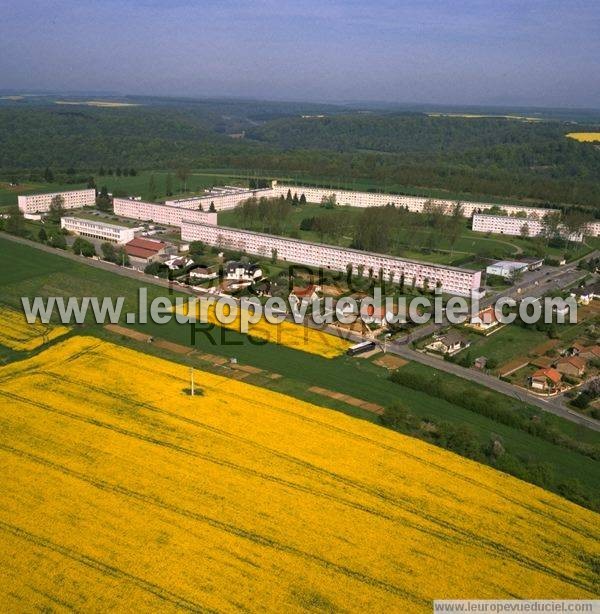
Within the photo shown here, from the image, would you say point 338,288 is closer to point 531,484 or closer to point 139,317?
point 139,317

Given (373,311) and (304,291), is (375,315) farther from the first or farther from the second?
(304,291)

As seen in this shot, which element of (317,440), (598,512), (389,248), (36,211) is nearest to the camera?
(598,512)

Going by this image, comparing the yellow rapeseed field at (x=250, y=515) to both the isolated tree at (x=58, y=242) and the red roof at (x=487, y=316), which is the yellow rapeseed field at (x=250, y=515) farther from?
the isolated tree at (x=58, y=242)

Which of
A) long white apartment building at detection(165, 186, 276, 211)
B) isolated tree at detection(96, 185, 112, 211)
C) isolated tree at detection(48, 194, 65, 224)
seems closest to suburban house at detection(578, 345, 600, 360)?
long white apartment building at detection(165, 186, 276, 211)

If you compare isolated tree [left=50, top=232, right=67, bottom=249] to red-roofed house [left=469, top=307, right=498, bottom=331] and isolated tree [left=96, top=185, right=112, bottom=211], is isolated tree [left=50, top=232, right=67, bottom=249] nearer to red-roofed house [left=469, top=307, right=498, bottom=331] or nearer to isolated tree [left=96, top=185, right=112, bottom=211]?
isolated tree [left=96, top=185, right=112, bottom=211]

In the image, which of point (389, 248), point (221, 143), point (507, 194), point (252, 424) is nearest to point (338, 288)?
point (389, 248)

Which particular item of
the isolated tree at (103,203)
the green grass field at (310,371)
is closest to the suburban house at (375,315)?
the green grass field at (310,371)

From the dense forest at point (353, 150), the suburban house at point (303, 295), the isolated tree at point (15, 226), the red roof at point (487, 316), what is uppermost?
the dense forest at point (353, 150)
